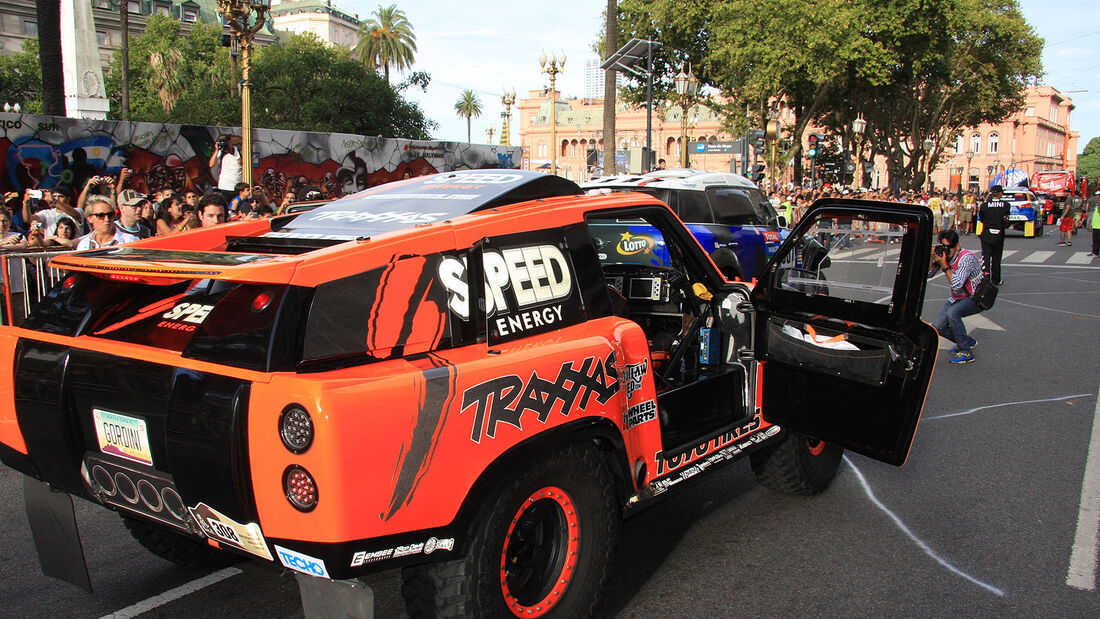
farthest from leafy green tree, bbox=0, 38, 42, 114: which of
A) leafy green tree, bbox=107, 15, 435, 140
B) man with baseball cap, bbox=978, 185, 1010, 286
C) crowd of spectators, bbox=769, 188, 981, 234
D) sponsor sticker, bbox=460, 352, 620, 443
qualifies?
sponsor sticker, bbox=460, 352, 620, 443

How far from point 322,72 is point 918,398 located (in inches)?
1330

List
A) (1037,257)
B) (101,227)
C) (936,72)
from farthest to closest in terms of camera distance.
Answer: (936,72) → (1037,257) → (101,227)

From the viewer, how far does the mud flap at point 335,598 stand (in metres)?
2.50

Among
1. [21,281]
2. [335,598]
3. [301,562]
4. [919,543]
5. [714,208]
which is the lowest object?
[919,543]

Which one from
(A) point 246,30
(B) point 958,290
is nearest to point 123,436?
(B) point 958,290

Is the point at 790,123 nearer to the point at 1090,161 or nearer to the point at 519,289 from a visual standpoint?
the point at 519,289

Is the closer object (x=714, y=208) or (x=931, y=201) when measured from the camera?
(x=714, y=208)

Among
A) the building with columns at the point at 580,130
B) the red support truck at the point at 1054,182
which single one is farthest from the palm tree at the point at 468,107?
the red support truck at the point at 1054,182

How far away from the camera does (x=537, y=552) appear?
120 inches

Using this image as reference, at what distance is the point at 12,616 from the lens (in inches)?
132

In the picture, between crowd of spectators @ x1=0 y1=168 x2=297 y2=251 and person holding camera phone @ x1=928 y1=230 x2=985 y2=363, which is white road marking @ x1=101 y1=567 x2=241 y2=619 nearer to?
crowd of spectators @ x1=0 y1=168 x2=297 y2=251

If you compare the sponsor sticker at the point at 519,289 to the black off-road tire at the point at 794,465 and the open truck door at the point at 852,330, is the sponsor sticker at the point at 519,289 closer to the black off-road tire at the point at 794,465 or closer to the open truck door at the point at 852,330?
the open truck door at the point at 852,330

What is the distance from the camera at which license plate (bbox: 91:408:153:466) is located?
8.95 feet

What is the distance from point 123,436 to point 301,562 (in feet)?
2.77
